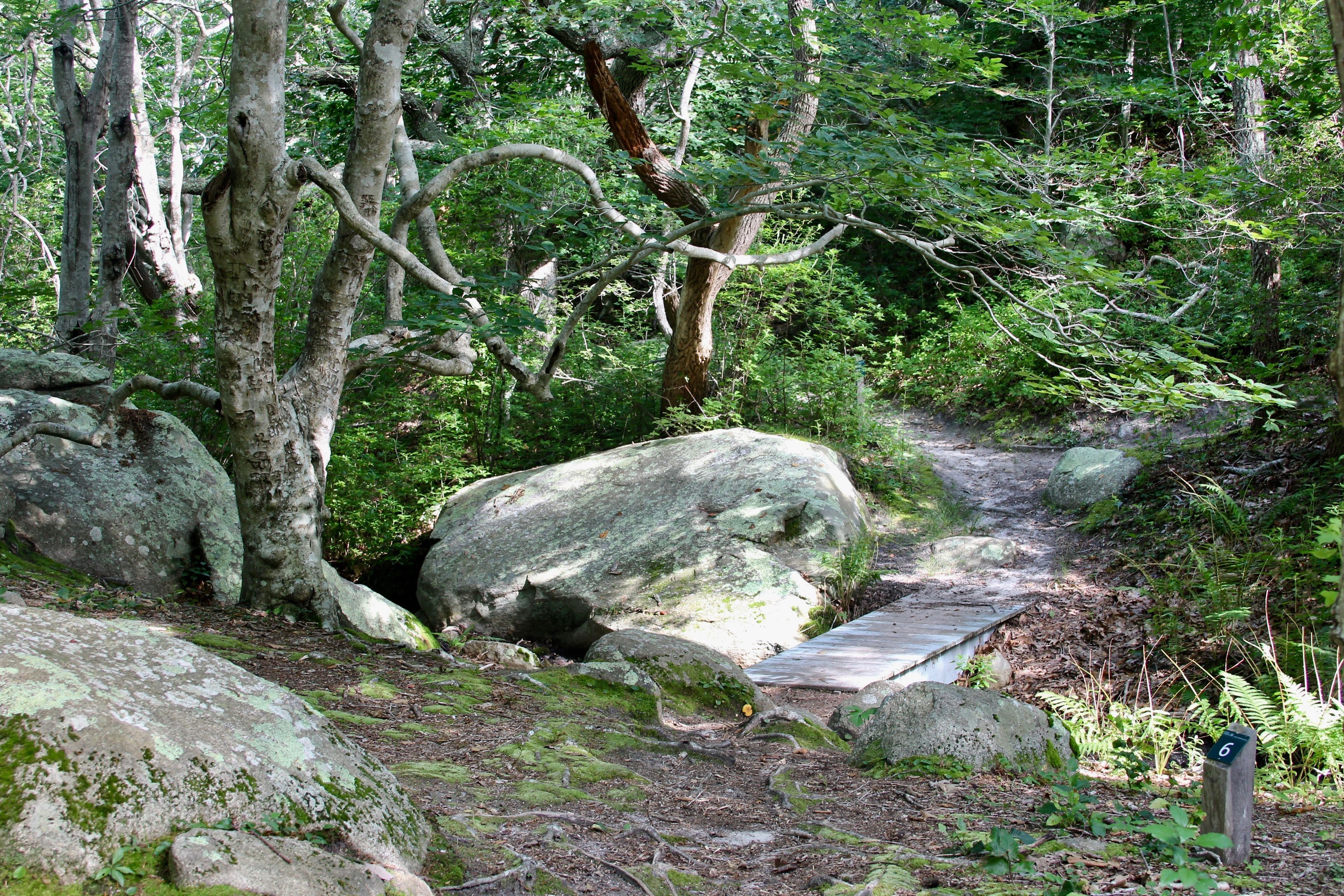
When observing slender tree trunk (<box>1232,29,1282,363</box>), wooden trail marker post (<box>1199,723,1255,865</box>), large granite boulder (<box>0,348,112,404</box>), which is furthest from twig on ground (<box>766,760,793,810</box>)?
slender tree trunk (<box>1232,29,1282,363</box>)

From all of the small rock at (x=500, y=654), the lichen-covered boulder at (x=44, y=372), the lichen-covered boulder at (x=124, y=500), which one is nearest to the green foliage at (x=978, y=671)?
the small rock at (x=500, y=654)

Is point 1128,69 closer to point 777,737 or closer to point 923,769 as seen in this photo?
point 777,737

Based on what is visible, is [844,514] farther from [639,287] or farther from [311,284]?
[639,287]

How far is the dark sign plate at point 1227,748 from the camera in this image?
2.73m

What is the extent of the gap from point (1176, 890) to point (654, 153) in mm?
8258

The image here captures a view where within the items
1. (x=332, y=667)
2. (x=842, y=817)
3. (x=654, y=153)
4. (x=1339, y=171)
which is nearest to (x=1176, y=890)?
(x=842, y=817)

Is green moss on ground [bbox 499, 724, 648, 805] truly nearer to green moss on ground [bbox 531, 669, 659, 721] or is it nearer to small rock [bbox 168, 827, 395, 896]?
green moss on ground [bbox 531, 669, 659, 721]

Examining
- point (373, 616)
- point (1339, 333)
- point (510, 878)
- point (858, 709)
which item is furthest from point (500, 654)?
point (1339, 333)

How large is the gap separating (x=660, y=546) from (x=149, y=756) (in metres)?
7.02

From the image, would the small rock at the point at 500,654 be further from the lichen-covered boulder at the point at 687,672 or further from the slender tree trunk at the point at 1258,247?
the slender tree trunk at the point at 1258,247

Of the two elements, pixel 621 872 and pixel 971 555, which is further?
pixel 971 555

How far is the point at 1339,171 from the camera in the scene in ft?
24.7

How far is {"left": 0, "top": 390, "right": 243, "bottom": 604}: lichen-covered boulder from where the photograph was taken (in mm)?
6133

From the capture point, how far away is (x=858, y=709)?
505cm
